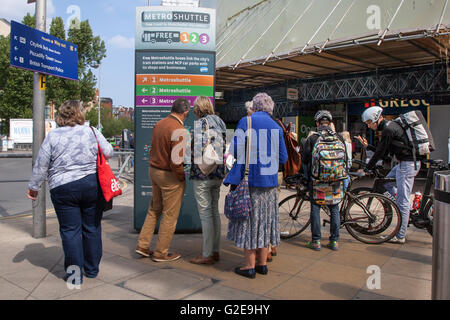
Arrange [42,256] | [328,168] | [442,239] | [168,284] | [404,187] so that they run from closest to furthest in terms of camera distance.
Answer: [442,239]
[168,284]
[42,256]
[328,168]
[404,187]

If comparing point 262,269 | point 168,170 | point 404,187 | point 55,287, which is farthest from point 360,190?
point 55,287

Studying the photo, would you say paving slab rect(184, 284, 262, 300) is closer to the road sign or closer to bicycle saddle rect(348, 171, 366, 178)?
bicycle saddle rect(348, 171, 366, 178)

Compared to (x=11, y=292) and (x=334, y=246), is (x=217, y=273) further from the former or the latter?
(x=11, y=292)

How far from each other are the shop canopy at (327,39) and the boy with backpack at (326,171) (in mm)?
4320

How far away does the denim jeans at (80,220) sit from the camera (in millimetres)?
3379

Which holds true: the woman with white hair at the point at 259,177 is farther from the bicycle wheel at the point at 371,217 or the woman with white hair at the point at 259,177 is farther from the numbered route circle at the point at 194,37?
the numbered route circle at the point at 194,37

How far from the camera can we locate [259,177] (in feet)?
11.5

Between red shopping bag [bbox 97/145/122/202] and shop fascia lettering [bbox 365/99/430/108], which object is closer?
red shopping bag [bbox 97/145/122/202]

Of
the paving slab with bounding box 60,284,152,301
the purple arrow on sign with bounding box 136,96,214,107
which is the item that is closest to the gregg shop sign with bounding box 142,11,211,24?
the purple arrow on sign with bounding box 136,96,214,107

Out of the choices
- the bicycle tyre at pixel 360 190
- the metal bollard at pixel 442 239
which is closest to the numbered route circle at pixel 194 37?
the bicycle tyre at pixel 360 190

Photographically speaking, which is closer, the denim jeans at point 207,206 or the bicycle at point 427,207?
the denim jeans at point 207,206

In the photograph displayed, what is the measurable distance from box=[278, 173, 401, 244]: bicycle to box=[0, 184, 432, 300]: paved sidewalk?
17 centimetres

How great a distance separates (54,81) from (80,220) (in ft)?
118

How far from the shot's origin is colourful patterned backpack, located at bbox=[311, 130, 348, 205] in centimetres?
439
